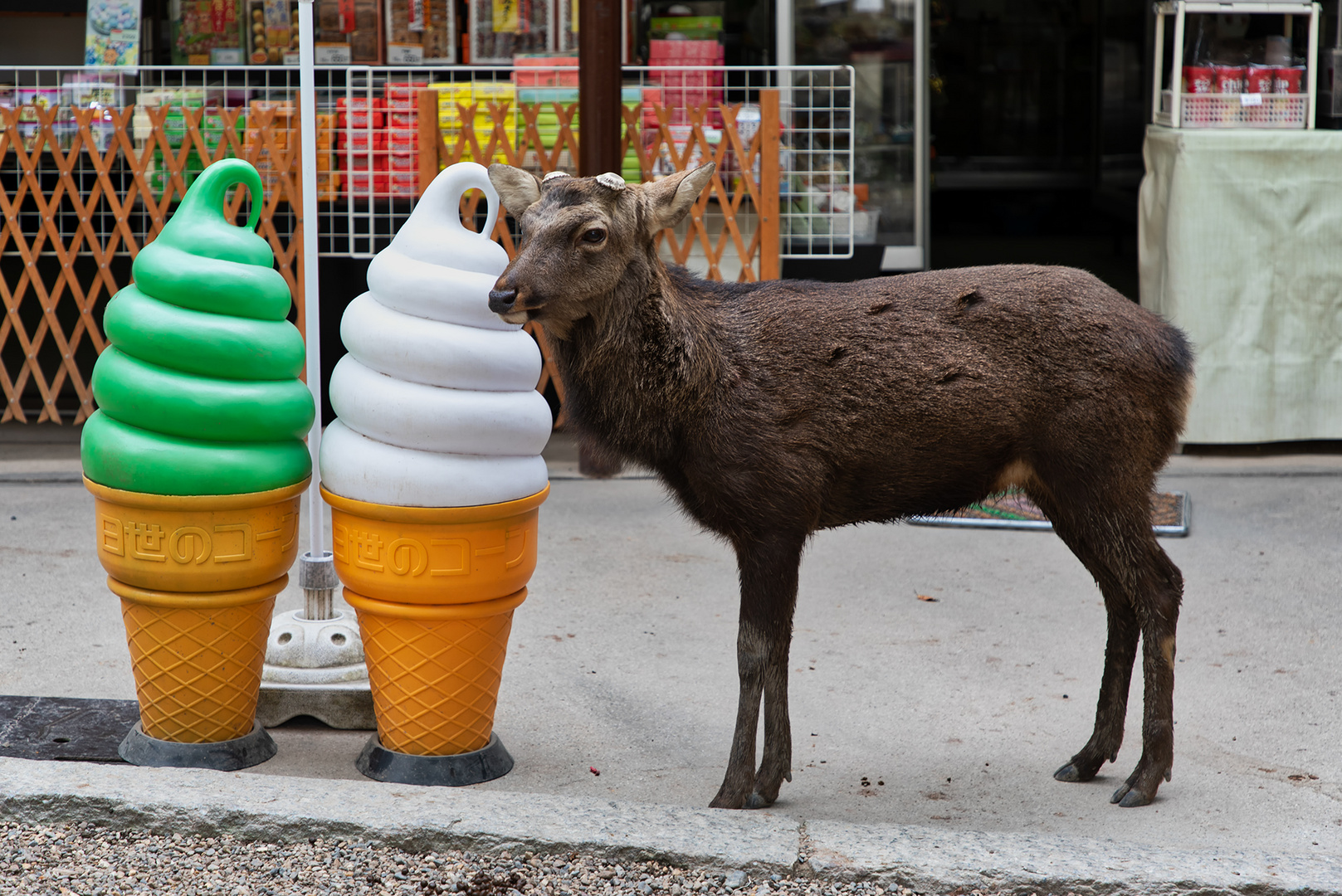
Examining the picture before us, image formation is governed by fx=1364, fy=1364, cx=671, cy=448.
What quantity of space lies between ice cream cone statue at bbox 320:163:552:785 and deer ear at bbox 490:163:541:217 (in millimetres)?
106

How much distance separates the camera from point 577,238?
314cm

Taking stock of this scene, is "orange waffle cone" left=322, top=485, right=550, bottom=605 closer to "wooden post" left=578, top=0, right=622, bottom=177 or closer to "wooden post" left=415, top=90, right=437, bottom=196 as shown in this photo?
"wooden post" left=578, top=0, right=622, bottom=177

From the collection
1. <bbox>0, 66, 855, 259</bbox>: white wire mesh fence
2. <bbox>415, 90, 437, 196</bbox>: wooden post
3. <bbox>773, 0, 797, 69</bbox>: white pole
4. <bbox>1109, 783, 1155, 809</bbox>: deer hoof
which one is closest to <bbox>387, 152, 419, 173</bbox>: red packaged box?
<bbox>0, 66, 855, 259</bbox>: white wire mesh fence

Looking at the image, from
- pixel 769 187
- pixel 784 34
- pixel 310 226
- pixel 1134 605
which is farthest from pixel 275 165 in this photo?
pixel 1134 605

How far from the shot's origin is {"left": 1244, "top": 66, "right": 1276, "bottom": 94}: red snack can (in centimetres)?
702

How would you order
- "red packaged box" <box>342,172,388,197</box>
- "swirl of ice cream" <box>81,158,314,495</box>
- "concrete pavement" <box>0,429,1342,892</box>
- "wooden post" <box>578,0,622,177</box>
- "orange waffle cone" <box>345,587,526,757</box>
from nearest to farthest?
"concrete pavement" <box>0,429,1342,892</box>
"swirl of ice cream" <box>81,158,314,495</box>
"orange waffle cone" <box>345,587,526,757</box>
"wooden post" <box>578,0,622,177</box>
"red packaged box" <box>342,172,388,197</box>

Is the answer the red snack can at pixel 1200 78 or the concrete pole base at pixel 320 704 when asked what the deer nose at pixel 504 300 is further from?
the red snack can at pixel 1200 78

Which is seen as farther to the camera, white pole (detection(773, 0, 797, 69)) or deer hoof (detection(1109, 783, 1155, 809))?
white pole (detection(773, 0, 797, 69))

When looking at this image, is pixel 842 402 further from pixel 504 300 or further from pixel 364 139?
pixel 364 139

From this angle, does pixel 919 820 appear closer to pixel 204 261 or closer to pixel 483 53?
pixel 204 261

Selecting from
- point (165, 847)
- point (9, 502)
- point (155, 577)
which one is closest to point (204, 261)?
point (155, 577)

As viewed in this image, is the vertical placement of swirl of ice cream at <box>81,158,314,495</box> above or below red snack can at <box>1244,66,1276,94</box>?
below

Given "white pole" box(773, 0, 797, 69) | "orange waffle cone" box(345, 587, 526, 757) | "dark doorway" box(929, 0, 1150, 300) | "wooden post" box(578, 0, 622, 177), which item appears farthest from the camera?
"dark doorway" box(929, 0, 1150, 300)

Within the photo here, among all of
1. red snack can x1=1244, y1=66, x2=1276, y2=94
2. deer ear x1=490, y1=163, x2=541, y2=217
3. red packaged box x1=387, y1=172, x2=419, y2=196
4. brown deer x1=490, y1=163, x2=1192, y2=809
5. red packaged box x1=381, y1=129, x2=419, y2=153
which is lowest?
brown deer x1=490, y1=163, x2=1192, y2=809
